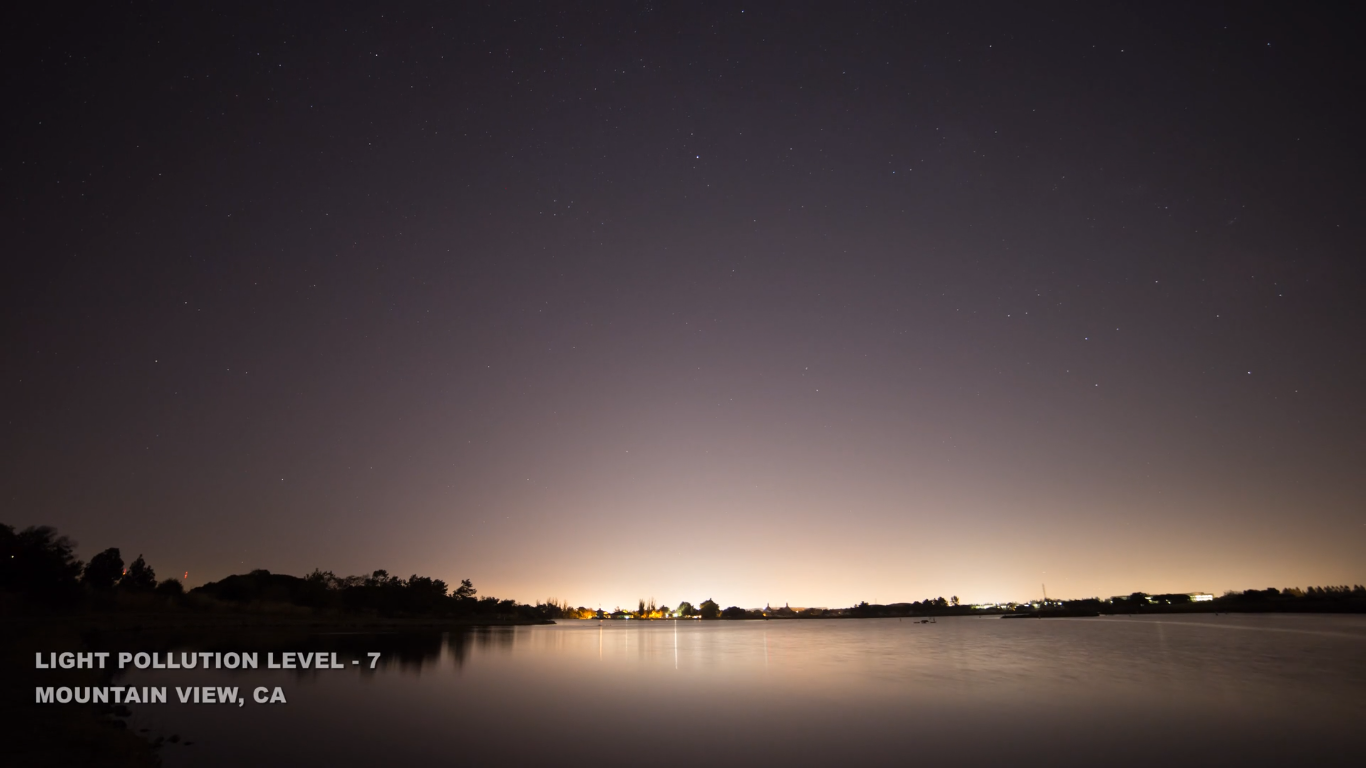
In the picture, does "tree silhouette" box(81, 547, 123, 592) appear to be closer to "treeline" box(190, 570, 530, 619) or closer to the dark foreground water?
"treeline" box(190, 570, 530, 619)

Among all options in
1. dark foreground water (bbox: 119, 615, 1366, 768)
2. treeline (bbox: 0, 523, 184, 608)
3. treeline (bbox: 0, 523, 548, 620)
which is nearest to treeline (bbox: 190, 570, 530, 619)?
treeline (bbox: 0, 523, 548, 620)

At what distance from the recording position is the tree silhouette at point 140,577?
90.1 m

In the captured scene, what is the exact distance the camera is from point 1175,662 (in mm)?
49500

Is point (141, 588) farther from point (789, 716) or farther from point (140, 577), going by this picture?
point (789, 716)

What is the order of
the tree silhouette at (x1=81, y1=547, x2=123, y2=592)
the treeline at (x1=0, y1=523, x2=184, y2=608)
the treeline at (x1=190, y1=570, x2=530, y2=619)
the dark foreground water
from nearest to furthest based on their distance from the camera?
the dark foreground water < the treeline at (x1=0, y1=523, x2=184, y2=608) < the tree silhouette at (x1=81, y1=547, x2=123, y2=592) < the treeline at (x1=190, y1=570, x2=530, y2=619)

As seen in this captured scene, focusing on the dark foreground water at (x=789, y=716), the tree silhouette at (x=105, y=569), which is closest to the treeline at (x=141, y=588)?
the tree silhouette at (x=105, y=569)

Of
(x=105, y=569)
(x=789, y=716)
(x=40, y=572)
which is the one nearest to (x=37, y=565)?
(x=40, y=572)

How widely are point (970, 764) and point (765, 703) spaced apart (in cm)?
1261

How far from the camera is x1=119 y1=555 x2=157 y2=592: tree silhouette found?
90062mm

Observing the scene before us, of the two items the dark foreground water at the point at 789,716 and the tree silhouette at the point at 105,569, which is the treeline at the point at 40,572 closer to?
the tree silhouette at the point at 105,569

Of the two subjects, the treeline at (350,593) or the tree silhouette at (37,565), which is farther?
the treeline at (350,593)

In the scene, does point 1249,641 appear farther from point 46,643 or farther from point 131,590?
point 131,590

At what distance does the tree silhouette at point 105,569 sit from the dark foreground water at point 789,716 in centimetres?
6119

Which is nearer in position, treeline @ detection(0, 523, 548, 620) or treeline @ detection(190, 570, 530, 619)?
treeline @ detection(0, 523, 548, 620)
